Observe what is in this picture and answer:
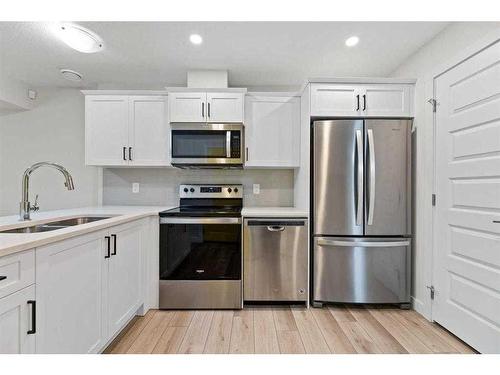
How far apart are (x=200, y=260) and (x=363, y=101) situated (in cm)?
210

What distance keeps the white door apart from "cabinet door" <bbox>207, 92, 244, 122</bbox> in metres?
1.73

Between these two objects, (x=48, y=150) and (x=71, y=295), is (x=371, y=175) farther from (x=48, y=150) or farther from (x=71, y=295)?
(x=48, y=150)

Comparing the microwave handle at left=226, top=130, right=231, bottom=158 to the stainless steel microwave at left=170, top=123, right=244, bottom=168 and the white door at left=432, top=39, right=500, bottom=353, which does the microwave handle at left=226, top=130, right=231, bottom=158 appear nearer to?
the stainless steel microwave at left=170, top=123, right=244, bottom=168

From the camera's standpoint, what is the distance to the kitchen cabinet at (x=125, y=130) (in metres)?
2.85

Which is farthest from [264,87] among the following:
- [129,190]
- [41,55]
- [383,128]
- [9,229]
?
[9,229]

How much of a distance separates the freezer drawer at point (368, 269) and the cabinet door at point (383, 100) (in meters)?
1.17

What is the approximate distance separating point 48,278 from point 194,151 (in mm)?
1722

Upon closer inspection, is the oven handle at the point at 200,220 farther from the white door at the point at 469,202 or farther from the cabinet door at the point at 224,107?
the white door at the point at 469,202

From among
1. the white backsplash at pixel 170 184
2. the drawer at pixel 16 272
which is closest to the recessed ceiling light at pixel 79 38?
the white backsplash at pixel 170 184

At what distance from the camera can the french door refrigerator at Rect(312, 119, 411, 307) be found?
2389 mm

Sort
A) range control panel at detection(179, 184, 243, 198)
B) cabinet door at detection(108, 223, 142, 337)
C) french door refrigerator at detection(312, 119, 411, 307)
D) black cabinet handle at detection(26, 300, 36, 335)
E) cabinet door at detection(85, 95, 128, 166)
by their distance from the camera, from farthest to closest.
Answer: range control panel at detection(179, 184, 243, 198)
cabinet door at detection(85, 95, 128, 166)
french door refrigerator at detection(312, 119, 411, 307)
cabinet door at detection(108, 223, 142, 337)
black cabinet handle at detection(26, 300, 36, 335)

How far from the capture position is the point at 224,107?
8.95ft

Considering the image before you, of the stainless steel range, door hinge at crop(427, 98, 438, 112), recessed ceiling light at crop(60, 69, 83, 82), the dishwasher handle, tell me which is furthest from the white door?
recessed ceiling light at crop(60, 69, 83, 82)

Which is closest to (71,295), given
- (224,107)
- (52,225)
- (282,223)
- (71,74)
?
(52,225)
